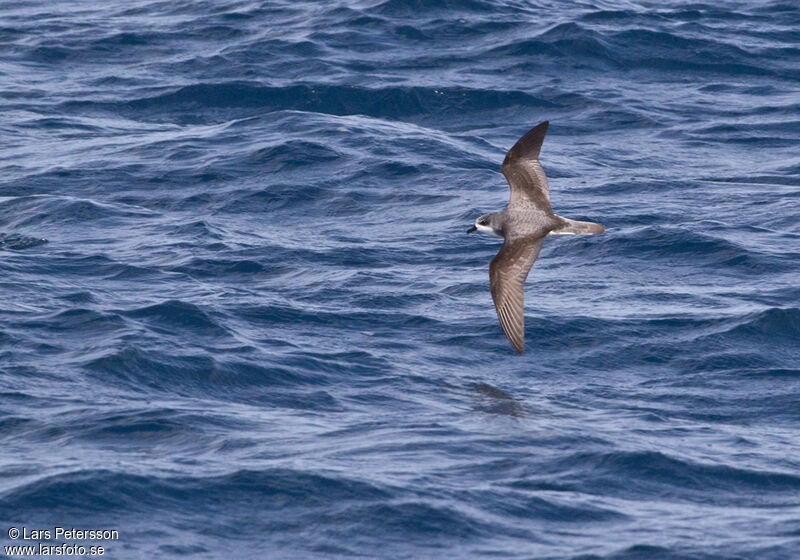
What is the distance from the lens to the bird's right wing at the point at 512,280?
43.0 feet

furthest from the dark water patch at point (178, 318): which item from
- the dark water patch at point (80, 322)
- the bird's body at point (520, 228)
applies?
the bird's body at point (520, 228)

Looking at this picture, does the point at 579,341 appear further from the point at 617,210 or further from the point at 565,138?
the point at 565,138

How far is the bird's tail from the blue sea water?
1.58m

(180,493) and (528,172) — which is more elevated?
(528,172)

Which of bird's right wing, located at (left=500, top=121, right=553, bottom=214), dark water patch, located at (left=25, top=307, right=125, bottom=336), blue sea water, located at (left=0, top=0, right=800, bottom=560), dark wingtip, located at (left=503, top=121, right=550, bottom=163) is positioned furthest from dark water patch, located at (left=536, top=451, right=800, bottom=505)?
dark water patch, located at (left=25, top=307, right=125, bottom=336)

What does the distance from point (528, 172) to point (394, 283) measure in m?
2.99

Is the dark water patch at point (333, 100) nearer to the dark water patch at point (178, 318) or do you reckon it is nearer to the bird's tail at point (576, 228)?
the dark water patch at point (178, 318)

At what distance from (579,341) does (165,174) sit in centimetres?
794

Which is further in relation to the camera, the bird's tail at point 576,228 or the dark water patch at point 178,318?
the dark water patch at point 178,318

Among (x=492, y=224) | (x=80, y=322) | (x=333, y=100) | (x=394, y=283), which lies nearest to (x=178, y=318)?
(x=80, y=322)

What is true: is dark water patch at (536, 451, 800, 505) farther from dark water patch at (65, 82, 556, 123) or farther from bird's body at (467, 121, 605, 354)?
dark water patch at (65, 82, 556, 123)

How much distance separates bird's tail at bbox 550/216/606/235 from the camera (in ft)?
41.8

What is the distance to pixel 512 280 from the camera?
43.1 ft

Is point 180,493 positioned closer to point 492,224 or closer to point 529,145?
point 492,224
